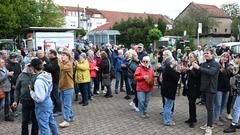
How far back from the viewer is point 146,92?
891 centimetres

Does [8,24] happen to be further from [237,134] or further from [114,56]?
[237,134]

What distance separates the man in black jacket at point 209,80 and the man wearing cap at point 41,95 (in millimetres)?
3144

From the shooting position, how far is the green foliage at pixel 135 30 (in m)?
42.5

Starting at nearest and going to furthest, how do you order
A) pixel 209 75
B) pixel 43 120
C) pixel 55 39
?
1. pixel 43 120
2. pixel 209 75
3. pixel 55 39

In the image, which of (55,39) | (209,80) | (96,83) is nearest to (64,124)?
(209,80)

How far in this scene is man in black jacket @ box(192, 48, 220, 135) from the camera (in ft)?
23.6

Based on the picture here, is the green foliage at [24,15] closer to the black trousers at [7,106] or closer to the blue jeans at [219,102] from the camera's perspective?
the black trousers at [7,106]

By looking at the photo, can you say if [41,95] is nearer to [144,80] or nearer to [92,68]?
[144,80]

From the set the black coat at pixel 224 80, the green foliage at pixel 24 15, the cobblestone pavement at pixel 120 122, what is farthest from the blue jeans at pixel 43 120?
the green foliage at pixel 24 15

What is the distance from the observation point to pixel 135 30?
43125mm

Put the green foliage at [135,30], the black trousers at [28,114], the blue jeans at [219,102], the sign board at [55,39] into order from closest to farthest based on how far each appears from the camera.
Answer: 1. the black trousers at [28,114]
2. the blue jeans at [219,102]
3. the sign board at [55,39]
4. the green foliage at [135,30]

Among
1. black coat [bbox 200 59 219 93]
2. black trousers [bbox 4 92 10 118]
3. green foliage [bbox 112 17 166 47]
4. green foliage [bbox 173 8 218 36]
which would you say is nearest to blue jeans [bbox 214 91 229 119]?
black coat [bbox 200 59 219 93]

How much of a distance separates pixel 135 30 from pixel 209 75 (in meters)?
36.2

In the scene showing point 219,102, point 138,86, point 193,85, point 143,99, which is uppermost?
point 193,85
